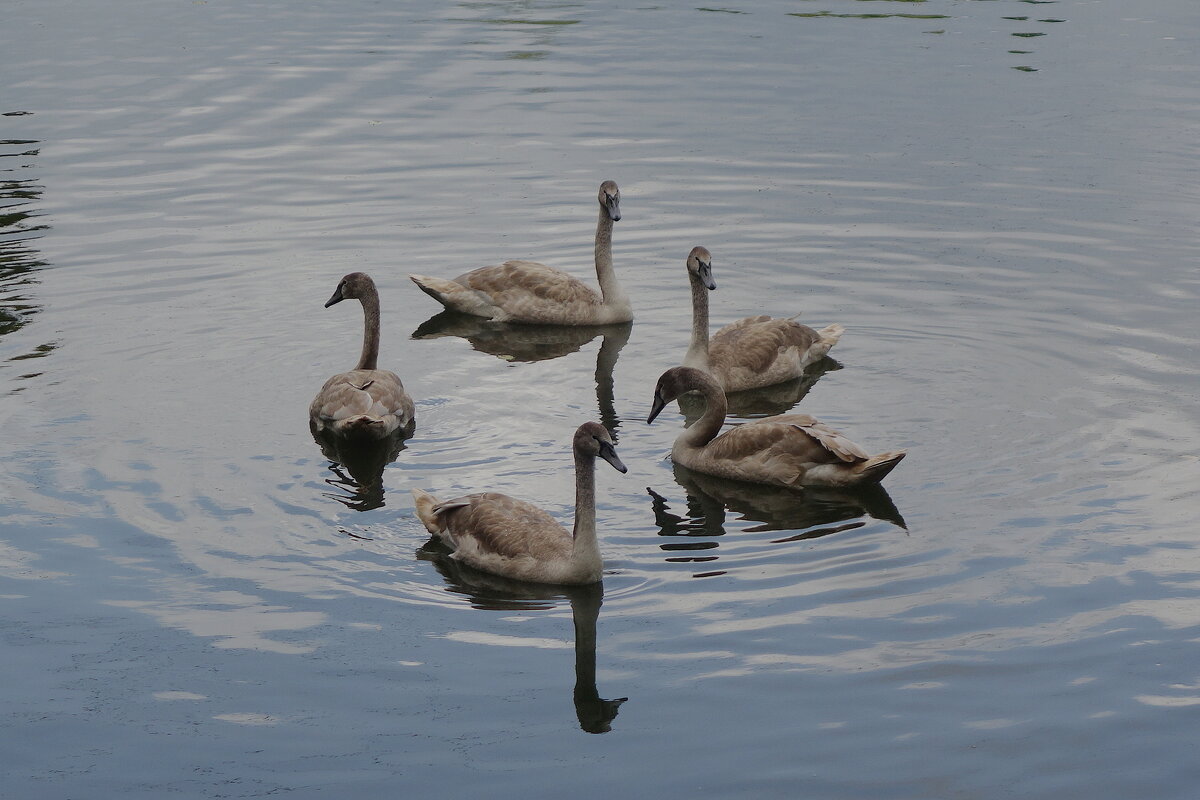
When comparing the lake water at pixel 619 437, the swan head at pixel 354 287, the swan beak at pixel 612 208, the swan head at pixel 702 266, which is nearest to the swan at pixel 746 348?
the swan head at pixel 702 266

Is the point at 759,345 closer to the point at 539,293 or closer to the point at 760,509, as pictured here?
the point at 760,509

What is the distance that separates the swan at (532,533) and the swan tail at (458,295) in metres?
6.83

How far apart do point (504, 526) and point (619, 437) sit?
326cm

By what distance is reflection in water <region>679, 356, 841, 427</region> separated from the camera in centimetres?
1523

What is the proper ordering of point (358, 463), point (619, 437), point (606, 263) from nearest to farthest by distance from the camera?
point (358, 463) → point (619, 437) → point (606, 263)

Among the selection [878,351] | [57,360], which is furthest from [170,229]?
[878,351]

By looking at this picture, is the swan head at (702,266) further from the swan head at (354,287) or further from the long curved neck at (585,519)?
the long curved neck at (585,519)

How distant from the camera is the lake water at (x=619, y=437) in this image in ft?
29.4

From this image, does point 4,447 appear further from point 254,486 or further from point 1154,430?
point 1154,430

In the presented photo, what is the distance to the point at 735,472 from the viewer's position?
13.1 metres

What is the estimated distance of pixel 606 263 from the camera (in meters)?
18.3

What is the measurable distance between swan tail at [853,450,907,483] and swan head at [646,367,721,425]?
1.86 m

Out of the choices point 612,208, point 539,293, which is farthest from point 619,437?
point 612,208

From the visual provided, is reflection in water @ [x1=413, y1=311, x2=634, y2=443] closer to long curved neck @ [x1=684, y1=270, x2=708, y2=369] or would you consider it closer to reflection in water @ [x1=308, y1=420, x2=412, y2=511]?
long curved neck @ [x1=684, y1=270, x2=708, y2=369]
